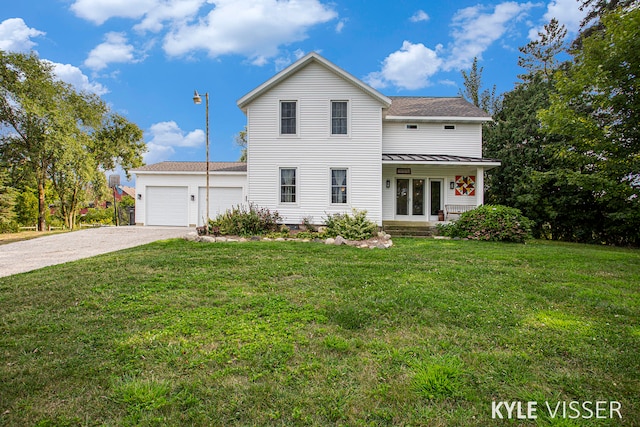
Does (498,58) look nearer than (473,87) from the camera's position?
Yes

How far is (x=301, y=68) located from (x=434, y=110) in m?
7.16

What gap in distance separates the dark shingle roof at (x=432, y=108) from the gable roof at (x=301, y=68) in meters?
2.40

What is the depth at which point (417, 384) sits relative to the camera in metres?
2.61

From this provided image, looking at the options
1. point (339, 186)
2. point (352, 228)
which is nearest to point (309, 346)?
point (352, 228)

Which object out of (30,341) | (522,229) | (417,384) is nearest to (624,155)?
(522,229)

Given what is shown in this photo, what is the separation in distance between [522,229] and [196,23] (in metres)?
14.9

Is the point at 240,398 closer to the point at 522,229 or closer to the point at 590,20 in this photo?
the point at 522,229

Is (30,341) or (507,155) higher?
(507,155)

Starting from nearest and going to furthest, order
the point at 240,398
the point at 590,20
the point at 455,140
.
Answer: the point at 240,398, the point at 455,140, the point at 590,20

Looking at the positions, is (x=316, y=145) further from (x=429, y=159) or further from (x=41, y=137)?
(x=41, y=137)

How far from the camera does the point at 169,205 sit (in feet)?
56.0

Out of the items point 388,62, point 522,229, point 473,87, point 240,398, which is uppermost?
point 473,87

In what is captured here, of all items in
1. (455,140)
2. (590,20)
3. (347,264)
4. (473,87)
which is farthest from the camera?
(473,87)

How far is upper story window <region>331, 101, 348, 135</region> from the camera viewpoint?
13.6 m
